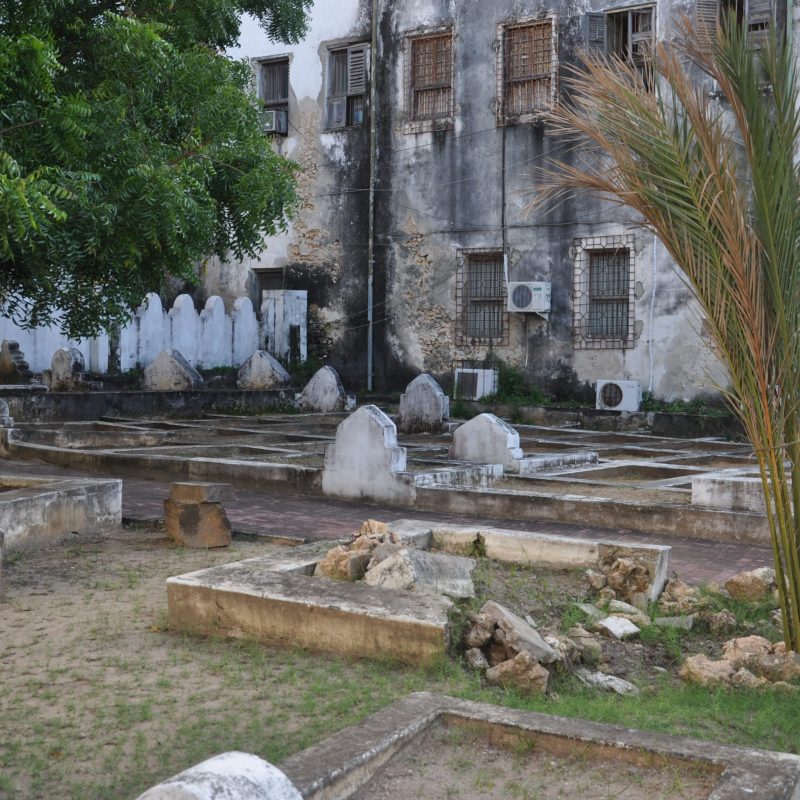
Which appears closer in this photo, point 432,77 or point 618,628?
point 618,628

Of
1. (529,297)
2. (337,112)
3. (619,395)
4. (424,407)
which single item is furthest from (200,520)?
(337,112)

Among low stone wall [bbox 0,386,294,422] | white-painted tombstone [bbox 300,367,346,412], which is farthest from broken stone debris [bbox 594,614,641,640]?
white-painted tombstone [bbox 300,367,346,412]

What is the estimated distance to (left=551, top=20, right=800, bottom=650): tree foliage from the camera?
16.4 ft

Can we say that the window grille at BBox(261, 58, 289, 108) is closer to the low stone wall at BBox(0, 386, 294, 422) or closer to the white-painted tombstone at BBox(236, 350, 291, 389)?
the white-painted tombstone at BBox(236, 350, 291, 389)

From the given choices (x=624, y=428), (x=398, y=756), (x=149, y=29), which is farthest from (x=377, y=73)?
(x=398, y=756)

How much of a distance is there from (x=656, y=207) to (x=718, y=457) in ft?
30.9

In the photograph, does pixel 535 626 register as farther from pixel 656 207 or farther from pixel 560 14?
pixel 560 14

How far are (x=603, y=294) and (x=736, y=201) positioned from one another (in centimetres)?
1500

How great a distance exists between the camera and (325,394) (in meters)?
20.2

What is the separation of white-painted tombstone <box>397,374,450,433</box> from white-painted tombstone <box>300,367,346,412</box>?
3029 millimetres

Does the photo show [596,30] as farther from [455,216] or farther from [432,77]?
[455,216]

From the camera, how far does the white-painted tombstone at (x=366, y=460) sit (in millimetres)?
10557

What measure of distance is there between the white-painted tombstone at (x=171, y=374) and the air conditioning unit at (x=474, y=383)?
484cm

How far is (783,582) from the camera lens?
516 centimetres
